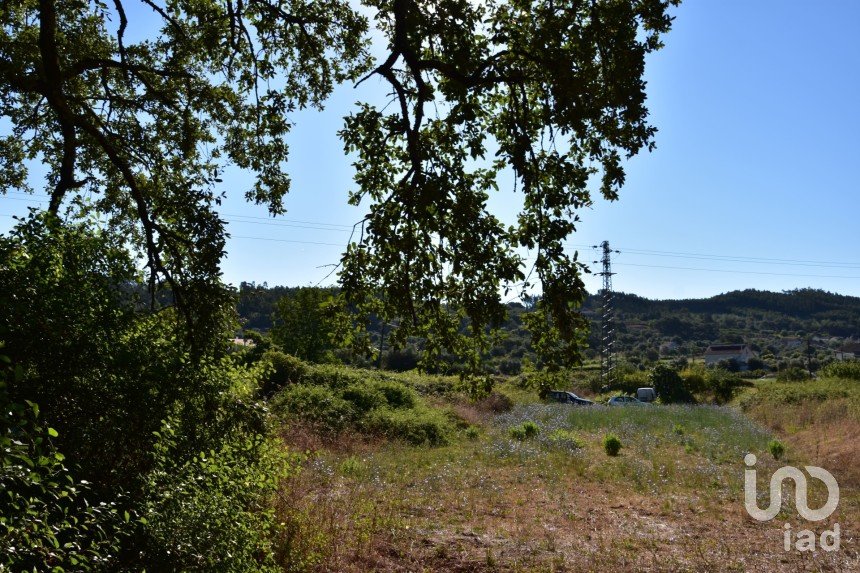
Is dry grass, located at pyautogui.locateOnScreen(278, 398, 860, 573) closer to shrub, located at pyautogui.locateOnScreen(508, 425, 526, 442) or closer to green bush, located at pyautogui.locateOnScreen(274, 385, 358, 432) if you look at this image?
green bush, located at pyautogui.locateOnScreen(274, 385, 358, 432)

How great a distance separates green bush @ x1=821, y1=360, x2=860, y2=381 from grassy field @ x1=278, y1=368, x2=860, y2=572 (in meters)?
19.4

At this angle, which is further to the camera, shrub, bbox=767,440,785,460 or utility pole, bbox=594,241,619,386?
utility pole, bbox=594,241,619,386

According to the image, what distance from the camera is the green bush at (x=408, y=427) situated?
1986 centimetres

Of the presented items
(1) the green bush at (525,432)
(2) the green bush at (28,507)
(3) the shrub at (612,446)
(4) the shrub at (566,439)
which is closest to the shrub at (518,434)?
(1) the green bush at (525,432)

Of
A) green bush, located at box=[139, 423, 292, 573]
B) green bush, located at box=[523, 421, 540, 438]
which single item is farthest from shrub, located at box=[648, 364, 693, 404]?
green bush, located at box=[139, 423, 292, 573]

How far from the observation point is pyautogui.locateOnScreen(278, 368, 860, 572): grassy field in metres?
7.88

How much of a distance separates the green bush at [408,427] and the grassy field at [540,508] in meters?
0.69

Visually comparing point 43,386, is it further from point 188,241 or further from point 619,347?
point 619,347

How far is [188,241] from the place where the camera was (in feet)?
24.9

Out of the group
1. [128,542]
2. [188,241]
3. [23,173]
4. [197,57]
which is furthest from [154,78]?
[128,542]

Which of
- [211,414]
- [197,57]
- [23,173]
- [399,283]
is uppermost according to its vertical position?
[197,57]

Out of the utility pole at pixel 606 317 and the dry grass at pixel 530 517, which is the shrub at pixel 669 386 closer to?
the utility pole at pixel 606 317

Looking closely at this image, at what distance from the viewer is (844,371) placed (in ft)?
122

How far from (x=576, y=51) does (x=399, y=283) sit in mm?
3091
